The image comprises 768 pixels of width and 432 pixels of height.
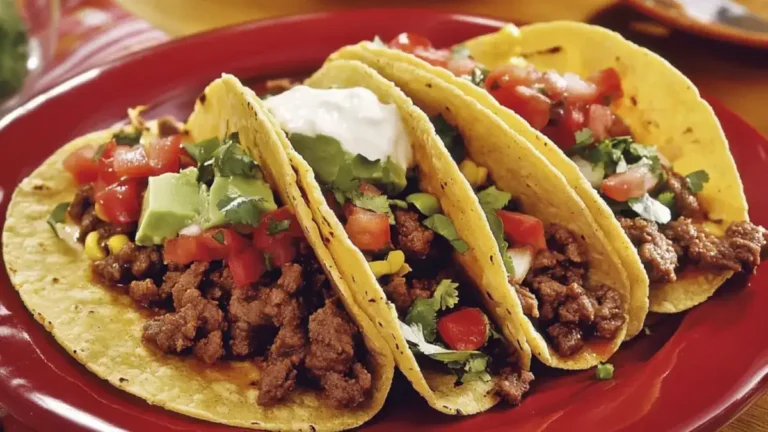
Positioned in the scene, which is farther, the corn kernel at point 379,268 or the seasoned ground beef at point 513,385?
the corn kernel at point 379,268

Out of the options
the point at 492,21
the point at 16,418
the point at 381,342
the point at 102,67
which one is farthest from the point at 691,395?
the point at 102,67

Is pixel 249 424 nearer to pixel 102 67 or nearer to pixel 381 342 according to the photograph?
pixel 381 342

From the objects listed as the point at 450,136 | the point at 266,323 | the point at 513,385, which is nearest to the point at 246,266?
the point at 266,323

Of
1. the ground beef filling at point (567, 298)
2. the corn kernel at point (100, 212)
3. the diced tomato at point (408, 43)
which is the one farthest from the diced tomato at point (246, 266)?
the diced tomato at point (408, 43)

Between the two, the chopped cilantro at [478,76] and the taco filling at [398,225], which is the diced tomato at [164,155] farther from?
the chopped cilantro at [478,76]

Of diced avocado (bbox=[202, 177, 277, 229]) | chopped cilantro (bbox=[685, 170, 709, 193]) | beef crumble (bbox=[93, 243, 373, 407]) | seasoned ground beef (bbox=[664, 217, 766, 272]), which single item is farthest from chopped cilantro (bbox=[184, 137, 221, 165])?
chopped cilantro (bbox=[685, 170, 709, 193])

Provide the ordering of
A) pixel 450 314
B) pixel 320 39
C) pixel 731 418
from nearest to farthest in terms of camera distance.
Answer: pixel 731 418
pixel 450 314
pixel 320 39
